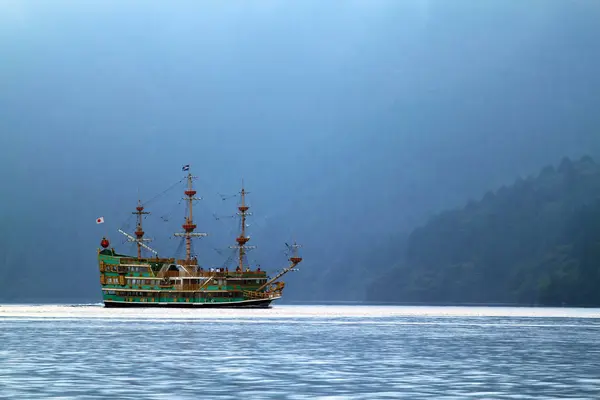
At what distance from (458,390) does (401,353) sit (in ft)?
75.7

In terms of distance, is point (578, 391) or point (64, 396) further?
point (578, 391)

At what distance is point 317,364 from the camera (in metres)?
54.2

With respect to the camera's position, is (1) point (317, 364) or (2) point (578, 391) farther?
(1) point (317, 364)

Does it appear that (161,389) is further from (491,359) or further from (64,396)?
(491,359)

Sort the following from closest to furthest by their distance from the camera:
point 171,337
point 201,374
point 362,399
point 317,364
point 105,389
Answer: point 362,399 < point 105,389 < point 201,374 < point 317,364 < point 171,337

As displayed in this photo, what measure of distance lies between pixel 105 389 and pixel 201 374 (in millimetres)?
7759

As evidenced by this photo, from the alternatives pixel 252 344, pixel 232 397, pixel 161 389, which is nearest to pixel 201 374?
pixel 161 389

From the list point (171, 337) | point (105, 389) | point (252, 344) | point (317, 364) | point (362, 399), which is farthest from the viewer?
point (171, 337)

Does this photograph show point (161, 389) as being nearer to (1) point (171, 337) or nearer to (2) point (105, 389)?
(2) point (105, 389)

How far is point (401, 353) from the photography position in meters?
64.4

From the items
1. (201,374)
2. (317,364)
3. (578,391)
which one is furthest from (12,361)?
(578,391)

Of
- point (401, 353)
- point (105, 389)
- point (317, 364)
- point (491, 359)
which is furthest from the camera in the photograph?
point (401, 353)

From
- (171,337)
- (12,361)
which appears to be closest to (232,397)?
(12,361)

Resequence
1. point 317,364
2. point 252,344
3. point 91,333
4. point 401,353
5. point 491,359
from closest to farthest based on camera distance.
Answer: point 317,364
point 491,359
point 401,353
point 252,344
point 91,333
